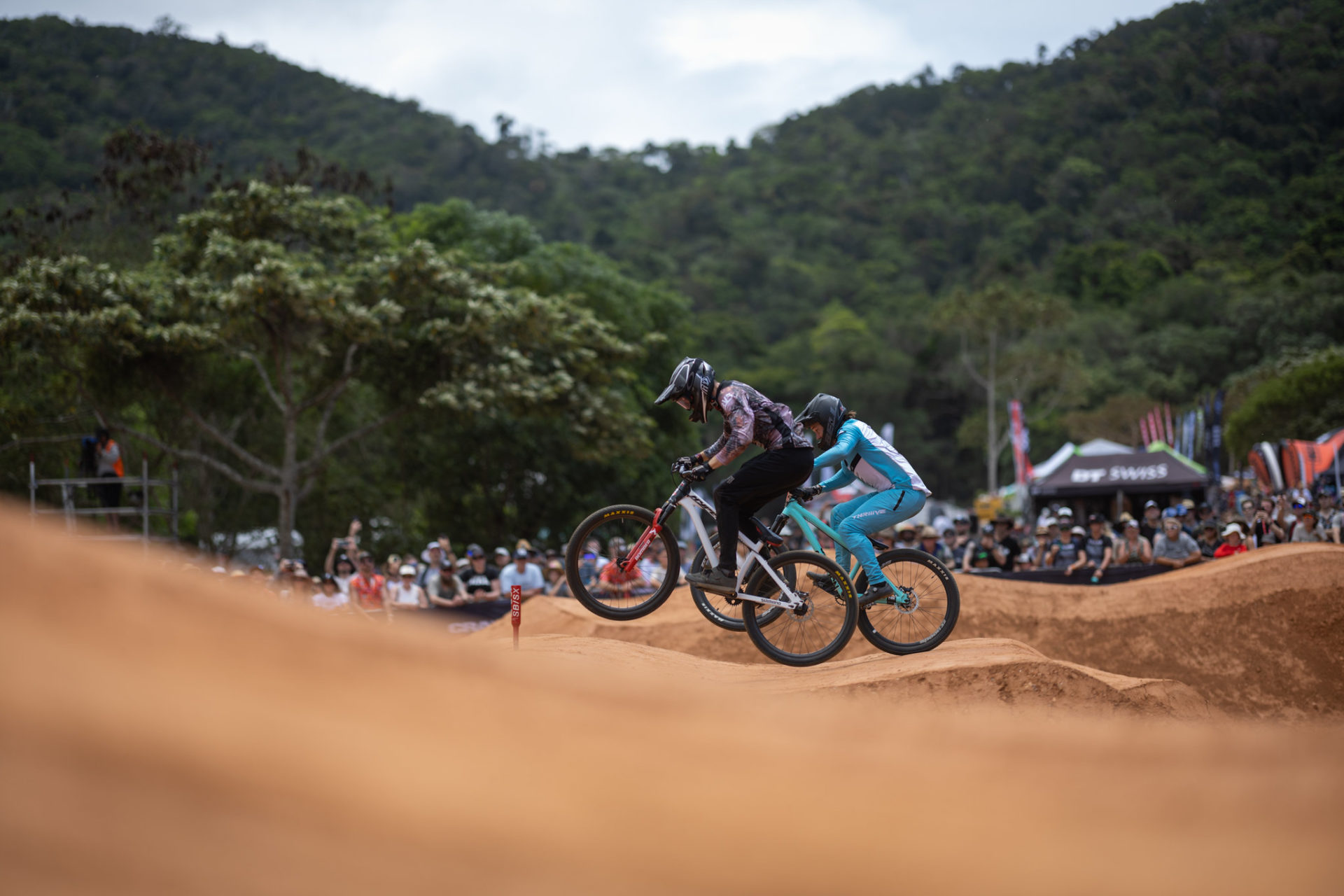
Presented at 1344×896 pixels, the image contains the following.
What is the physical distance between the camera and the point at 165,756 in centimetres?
208

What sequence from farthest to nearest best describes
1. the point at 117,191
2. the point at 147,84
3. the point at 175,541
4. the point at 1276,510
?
the point at 147,84, the point at 117,191, the point at 175,541, the point at 1276,510

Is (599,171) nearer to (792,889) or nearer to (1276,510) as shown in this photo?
(1276,510)

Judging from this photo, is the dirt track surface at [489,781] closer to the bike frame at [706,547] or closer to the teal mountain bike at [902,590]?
the bike frame at [706,547]

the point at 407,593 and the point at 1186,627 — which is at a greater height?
the point at 407,593

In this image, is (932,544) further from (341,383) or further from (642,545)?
(341,383)

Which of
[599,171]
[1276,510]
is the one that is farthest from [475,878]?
[599,171]

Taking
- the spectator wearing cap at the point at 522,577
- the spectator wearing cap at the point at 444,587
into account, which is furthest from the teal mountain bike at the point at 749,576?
the spectator wearing cap at the point at 444,587

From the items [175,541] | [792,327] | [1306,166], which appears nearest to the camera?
[175,541]

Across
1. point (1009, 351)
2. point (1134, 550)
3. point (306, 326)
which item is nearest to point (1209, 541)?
point (1134, 550)

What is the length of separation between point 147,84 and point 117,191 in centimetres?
4129

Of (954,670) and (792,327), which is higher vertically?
(792,327)

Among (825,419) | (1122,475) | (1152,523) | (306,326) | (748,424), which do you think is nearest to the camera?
(748,424)

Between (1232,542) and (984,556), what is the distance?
11.8ft

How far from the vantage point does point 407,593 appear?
14938 millimetres
